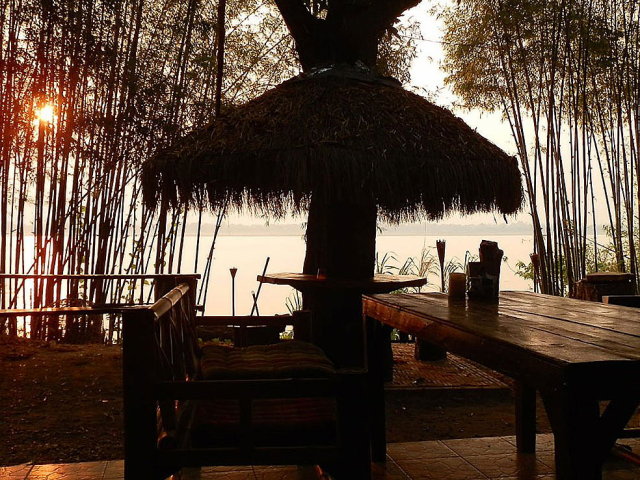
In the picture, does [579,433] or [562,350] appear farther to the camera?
[562,350]

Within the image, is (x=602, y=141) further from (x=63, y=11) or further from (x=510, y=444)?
(x=63, y=11)

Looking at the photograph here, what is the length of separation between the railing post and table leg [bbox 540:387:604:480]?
37.4 inches

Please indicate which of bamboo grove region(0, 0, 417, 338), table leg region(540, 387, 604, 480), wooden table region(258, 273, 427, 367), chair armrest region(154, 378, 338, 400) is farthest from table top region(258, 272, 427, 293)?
table leg region(540, 387, 604, 480)

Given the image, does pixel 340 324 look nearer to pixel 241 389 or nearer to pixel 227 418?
pixel 227 418

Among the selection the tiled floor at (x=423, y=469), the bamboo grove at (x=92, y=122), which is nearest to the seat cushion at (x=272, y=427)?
the tiled floor at (x=423, y=469)

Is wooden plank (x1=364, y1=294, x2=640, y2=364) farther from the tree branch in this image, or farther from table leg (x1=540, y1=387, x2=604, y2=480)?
the tree branch

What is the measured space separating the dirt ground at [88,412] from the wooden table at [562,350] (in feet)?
3.97

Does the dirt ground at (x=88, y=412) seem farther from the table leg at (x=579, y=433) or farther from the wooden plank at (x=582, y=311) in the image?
the table leg at (x=579, y=433)

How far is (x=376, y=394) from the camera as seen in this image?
2496mm

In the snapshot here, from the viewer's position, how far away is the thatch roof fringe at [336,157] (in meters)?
3.31

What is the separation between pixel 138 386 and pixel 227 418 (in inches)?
11.5

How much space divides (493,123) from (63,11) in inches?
167

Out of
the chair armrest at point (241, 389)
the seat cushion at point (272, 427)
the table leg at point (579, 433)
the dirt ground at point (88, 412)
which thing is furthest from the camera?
the dirt ground at point (88, 412)

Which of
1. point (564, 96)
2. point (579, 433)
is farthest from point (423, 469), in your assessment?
point (564, 96)
